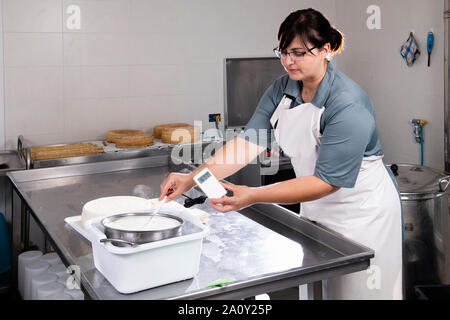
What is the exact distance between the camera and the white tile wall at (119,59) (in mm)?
3795

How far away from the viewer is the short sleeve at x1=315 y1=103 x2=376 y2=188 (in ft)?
6.12

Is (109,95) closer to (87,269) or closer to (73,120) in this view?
(73,120)

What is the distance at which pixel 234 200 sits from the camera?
1773 mm

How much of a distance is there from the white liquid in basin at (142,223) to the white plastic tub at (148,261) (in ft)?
0.23

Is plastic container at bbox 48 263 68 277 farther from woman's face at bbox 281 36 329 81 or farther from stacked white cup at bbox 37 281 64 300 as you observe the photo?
woman's face at bbox 281 36 329 81

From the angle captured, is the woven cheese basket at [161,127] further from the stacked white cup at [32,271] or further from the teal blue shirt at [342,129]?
the teal blue shirt at [342,129]

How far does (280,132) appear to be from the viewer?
2.28 m

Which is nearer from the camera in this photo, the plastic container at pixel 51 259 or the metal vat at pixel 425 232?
the plastic container at pixel 51 259

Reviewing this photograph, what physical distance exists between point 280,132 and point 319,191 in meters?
0.47

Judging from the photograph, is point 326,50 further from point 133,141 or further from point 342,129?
point 133,141

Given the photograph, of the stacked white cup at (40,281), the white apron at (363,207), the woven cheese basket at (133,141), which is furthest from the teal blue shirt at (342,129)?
the woven cheese basket at (133,141)

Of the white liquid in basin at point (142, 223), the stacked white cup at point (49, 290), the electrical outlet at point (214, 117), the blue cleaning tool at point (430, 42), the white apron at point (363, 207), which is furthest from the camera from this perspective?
the electrical outlet at point (214, 117)

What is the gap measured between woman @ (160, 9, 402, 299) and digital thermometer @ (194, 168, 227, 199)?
0.02 meters
